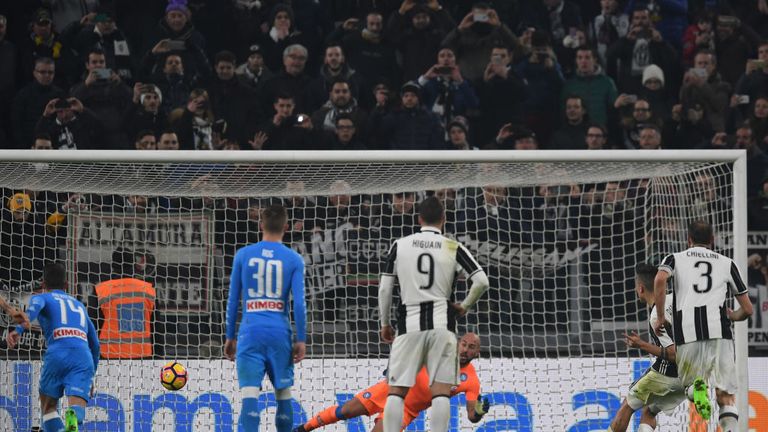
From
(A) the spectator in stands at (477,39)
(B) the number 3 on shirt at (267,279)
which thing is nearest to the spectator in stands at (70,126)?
(A) the spectator in stands at (477,39)

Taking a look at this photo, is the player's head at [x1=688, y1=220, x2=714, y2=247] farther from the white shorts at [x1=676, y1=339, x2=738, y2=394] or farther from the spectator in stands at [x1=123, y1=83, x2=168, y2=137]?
the spectator in stands at [x1=123, y1=83, x2=168, y2=137]

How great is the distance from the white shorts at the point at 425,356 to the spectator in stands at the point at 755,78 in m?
7.36

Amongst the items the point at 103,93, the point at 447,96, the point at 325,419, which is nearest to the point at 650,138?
the point at 447,96

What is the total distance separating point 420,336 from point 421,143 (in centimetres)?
527

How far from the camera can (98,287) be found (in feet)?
36.4

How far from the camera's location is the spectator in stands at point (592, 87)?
46.6 feet

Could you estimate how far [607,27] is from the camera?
15070 millimetres

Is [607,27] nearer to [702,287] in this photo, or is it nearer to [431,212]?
[702,287]

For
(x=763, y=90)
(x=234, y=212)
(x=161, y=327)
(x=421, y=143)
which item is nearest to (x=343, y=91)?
(x=421, y=143)

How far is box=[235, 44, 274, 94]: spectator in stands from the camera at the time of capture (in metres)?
14.2

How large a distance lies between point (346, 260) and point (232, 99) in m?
3.27

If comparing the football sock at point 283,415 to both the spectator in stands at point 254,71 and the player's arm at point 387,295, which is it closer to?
the player's arm at point 387,295

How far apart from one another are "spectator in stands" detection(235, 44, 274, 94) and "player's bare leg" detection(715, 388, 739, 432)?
22.3 feet

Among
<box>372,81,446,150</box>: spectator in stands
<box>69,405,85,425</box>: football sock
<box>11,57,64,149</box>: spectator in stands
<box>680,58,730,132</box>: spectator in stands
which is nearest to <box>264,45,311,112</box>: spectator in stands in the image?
<box>372,81,446,150</box>: spectator in stands
